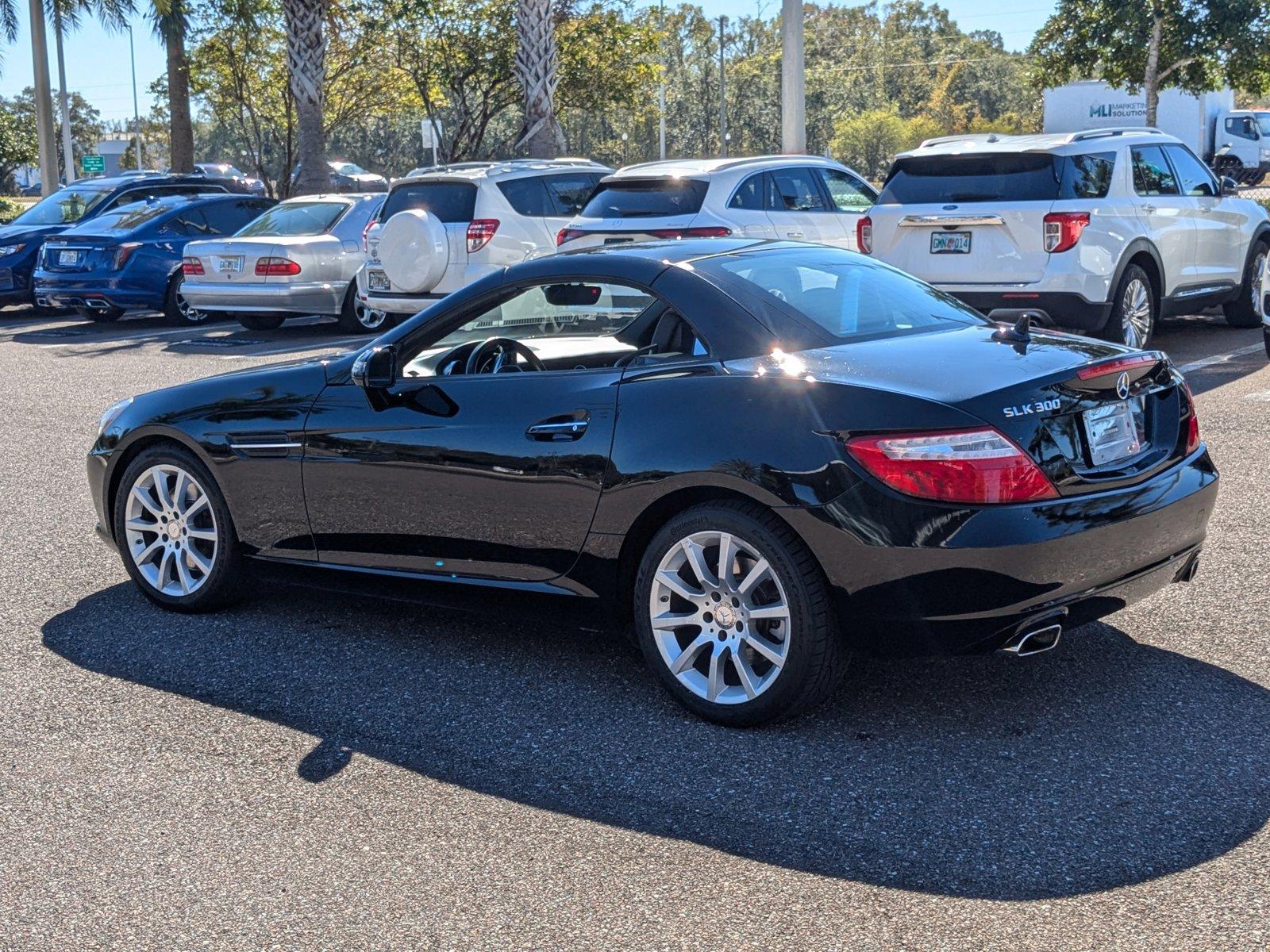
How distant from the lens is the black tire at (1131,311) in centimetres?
1102

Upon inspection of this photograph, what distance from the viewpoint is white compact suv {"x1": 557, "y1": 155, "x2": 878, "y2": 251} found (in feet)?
39.9

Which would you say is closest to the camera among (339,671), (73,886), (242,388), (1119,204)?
(73,886)

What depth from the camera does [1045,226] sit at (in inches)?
423

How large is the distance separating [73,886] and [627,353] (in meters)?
2.39

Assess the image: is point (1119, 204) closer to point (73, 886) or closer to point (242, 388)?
point (242, 388)

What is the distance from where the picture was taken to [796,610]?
438 cm

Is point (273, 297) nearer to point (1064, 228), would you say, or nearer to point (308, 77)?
point (1064, 228)

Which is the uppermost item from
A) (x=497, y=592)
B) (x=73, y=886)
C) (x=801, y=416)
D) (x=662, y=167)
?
(x=662, y=167)

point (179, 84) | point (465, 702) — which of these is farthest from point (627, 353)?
point (179, 84)

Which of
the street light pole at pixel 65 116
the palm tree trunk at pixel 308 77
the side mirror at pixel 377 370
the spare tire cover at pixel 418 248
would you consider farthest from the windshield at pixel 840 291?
the street light pole at pixel 65 116

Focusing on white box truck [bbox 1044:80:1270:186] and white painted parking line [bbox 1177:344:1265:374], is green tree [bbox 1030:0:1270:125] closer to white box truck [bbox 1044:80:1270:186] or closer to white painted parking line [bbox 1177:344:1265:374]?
white box truck [bbox 1044:80:1270:186]

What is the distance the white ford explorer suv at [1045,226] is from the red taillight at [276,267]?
23.4 ft

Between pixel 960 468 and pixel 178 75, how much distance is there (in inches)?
1082

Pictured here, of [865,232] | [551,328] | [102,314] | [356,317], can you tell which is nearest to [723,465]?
[551,328]
